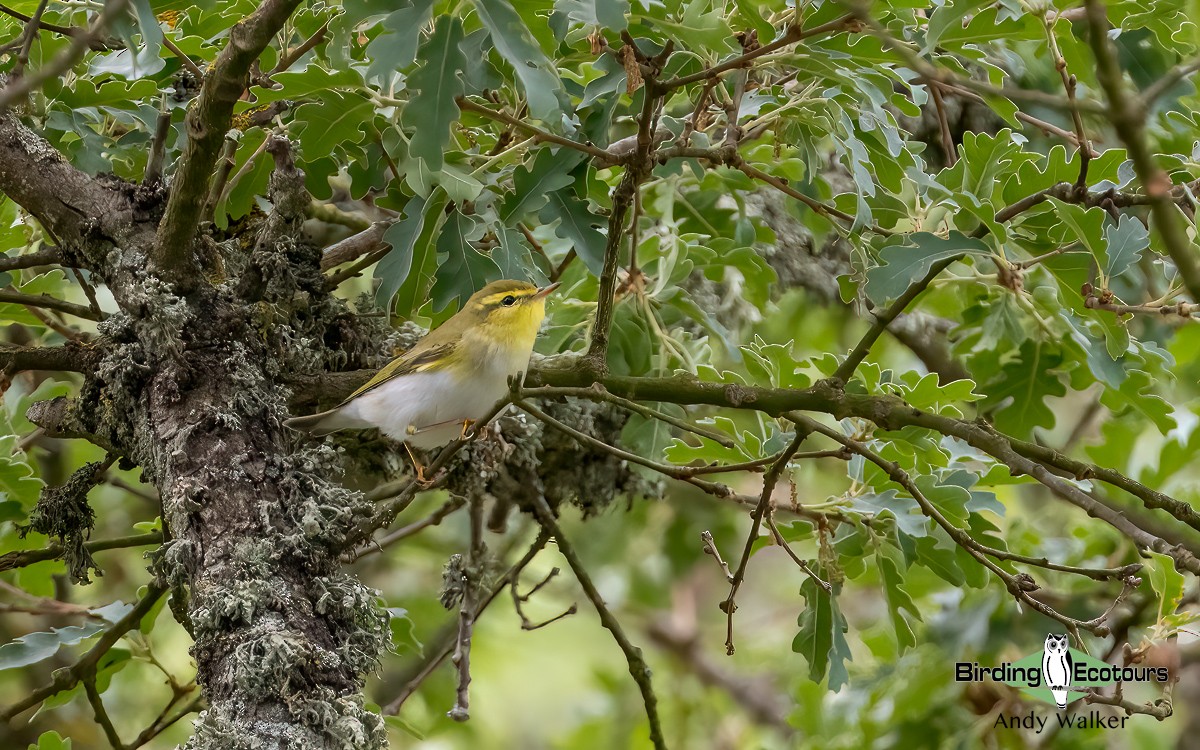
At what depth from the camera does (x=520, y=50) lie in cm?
169

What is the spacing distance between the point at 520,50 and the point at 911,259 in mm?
897

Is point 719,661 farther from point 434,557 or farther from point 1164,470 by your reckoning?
point 1164,470

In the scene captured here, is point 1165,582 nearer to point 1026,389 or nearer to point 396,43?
point 1026,389

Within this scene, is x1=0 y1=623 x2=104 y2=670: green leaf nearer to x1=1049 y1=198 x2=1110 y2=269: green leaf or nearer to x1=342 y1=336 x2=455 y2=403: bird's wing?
x1=342 y1=336 x2=455 y2=403: bird's wing

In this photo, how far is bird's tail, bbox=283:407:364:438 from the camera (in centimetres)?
245

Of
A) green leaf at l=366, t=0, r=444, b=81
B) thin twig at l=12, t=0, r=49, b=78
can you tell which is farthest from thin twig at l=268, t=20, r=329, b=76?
green leaf at l=366, t=0, r=444, b=81

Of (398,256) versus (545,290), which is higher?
(545,290)

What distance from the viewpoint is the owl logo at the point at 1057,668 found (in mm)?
2629

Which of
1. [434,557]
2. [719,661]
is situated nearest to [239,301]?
[434,557]

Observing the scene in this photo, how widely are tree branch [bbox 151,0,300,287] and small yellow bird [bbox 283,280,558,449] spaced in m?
0.50

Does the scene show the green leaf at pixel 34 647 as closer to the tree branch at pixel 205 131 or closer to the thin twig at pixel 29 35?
the tree branch at pixel 205 131

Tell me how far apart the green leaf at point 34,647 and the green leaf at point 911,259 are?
2068 mm

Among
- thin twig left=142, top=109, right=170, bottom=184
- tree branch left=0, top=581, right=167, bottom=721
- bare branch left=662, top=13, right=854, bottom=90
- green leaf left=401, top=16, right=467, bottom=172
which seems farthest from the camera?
tree branch left=0, top=581, right=167, bottom=721

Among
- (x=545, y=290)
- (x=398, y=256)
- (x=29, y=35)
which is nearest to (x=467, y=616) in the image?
(x=545, y=290)
